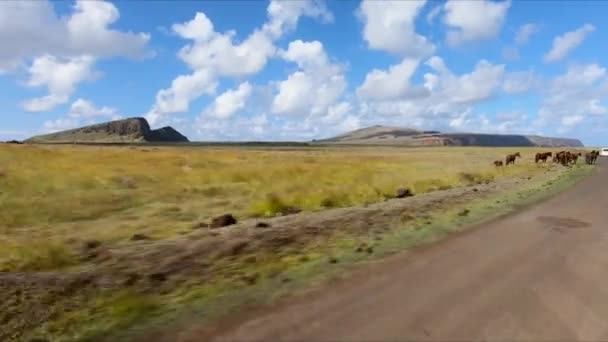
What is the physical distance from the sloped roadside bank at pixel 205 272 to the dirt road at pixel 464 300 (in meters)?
0.94

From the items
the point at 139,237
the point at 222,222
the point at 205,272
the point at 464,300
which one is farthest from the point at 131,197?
the point at 464,300

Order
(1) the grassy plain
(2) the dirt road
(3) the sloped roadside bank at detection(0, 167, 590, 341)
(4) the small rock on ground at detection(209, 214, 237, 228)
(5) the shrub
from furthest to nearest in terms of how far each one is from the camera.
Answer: (5) the shrub, (4) the small rock on ground at detection(209, 214, 237, 228), (1) the grassy plain, (3) the sloped roadside bank at detection(0, 167, 590, 341), (2) the dirt road

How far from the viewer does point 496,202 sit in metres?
21.5

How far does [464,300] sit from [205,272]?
5023 mm

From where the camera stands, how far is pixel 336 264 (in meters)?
10.3

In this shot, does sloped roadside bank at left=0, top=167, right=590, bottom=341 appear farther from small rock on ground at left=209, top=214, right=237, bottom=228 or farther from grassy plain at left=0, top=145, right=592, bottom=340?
small rock on ground at left=209, top=214, right=237, bottom=228

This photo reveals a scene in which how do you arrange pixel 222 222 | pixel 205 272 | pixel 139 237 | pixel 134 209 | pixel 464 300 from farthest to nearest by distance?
pixel 134 209
pixel 222 222
pixel 139 237
pixel 205 272
pixel 464 300

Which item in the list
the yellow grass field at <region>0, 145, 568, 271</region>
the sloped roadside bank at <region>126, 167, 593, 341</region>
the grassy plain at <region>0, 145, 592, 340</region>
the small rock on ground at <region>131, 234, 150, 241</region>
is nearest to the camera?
the sloped roadside bank at <region>126, 167, 593, 341</region>

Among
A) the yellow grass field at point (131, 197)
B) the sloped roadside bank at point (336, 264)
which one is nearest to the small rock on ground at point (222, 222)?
the yellow grass field at point (131, 197)

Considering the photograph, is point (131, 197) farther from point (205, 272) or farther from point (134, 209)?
point (205, 272)

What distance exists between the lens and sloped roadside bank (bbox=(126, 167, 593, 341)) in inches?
270

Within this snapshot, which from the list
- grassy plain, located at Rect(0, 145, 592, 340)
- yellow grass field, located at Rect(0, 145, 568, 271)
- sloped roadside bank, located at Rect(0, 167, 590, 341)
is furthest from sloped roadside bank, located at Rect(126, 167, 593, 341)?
yellow grass field, located at Rect(0, 145, 568, 271)

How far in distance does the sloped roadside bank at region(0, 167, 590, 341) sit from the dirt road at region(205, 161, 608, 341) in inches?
37.1

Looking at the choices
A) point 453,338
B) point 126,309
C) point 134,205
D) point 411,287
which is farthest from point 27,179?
point 453,338
